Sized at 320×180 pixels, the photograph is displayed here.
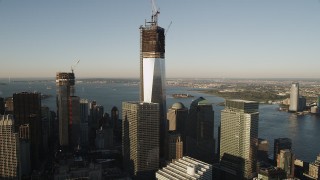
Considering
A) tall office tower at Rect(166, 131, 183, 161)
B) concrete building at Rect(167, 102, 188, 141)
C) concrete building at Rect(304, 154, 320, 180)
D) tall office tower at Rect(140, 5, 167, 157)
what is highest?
tall office tower at Rect(140, 5, 167, 157)

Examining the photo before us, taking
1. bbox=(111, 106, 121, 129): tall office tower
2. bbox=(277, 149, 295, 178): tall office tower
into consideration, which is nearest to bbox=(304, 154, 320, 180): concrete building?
bbox=(277, 149, 295, 178): tall office tower

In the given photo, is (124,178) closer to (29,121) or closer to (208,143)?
(208,143)

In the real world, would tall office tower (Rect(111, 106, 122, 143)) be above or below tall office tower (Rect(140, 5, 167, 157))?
below

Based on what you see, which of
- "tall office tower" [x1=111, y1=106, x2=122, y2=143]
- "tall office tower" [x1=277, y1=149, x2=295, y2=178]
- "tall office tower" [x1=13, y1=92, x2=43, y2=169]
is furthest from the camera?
"tall office tower" [x1=111, y1=106, x2=122, y2=143]

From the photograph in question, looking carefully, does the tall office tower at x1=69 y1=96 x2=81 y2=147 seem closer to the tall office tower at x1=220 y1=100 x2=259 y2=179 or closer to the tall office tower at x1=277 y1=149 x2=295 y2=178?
the tall office tower at x1=220 y1=100 x2=259 y2=179

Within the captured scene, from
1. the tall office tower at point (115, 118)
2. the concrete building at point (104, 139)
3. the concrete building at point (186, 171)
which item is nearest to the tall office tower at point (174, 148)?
the concrete building at point (104, 139)

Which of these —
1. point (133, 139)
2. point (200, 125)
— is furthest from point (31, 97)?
point (200, 125)
